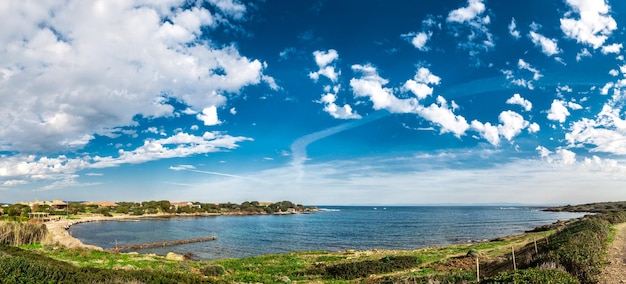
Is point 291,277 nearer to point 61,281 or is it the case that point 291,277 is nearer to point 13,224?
point 61,281

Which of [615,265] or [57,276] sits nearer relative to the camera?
[57,276]

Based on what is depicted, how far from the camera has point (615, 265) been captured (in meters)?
20.0

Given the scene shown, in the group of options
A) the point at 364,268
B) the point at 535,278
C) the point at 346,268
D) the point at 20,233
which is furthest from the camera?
the point at 20,233

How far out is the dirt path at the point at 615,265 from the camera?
17.3 meters

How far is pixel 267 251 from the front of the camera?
57062 mm

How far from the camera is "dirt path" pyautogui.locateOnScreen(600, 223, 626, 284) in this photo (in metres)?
17.3

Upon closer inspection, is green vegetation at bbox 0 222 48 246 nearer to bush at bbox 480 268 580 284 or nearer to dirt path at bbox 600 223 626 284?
bush at bbox 480 268 580 284

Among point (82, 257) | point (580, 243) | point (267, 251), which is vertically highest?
point (580, 243)

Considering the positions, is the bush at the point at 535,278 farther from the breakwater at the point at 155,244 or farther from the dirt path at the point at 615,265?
the breakwater at the point at 155,244

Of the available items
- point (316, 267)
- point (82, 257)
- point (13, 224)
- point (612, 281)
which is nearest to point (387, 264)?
point (316, 267)

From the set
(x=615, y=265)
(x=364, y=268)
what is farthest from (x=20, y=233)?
(x=615, y=265)

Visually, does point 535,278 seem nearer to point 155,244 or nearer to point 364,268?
point 364,268

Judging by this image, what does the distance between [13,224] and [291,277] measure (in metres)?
40.1

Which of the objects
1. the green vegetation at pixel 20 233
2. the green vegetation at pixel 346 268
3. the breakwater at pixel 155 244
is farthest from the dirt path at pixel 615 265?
the breakwater at pixel 155 244
